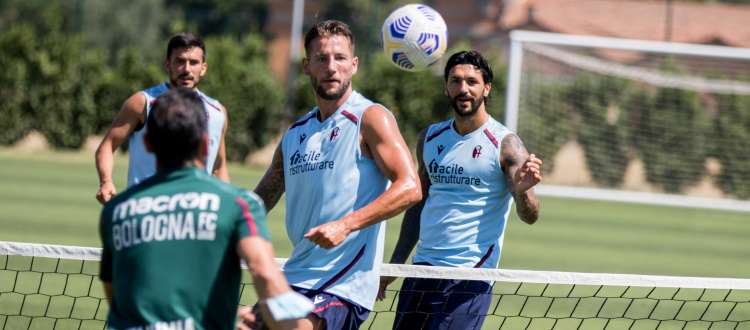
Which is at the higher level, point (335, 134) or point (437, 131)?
point (335, 134)

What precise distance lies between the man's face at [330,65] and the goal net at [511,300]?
3.98 feet

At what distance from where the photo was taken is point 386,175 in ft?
15.1

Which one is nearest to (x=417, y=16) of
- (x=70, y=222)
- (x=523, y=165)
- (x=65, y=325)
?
(x=523, y=165)

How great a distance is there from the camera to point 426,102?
85.7ft

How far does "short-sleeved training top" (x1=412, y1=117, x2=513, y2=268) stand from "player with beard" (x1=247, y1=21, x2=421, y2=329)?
2.85ft

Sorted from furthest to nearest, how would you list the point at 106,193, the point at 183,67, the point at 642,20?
the point at 642,20 → the point at 183,67 → the point at 106,193

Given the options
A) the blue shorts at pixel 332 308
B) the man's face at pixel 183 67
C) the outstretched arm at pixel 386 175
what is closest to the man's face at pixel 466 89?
the outstretched arm at pixel 386 175

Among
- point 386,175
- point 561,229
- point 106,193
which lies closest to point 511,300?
point 106,193

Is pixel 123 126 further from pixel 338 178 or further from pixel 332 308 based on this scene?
pixel 332 308

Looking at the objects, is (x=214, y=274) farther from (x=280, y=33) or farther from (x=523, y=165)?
(x=280, y=33)

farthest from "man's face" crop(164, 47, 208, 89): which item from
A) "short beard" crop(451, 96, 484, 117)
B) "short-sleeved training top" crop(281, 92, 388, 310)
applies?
"short-sleeved training top" crop(281, 92, 388, 310)

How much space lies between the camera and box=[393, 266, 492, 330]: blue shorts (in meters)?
5.50

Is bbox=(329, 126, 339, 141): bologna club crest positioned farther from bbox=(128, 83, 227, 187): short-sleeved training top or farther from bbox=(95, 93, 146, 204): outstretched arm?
bbox=(95, 93, 146, 204): outstretched arm

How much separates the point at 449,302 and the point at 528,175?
925 mm
